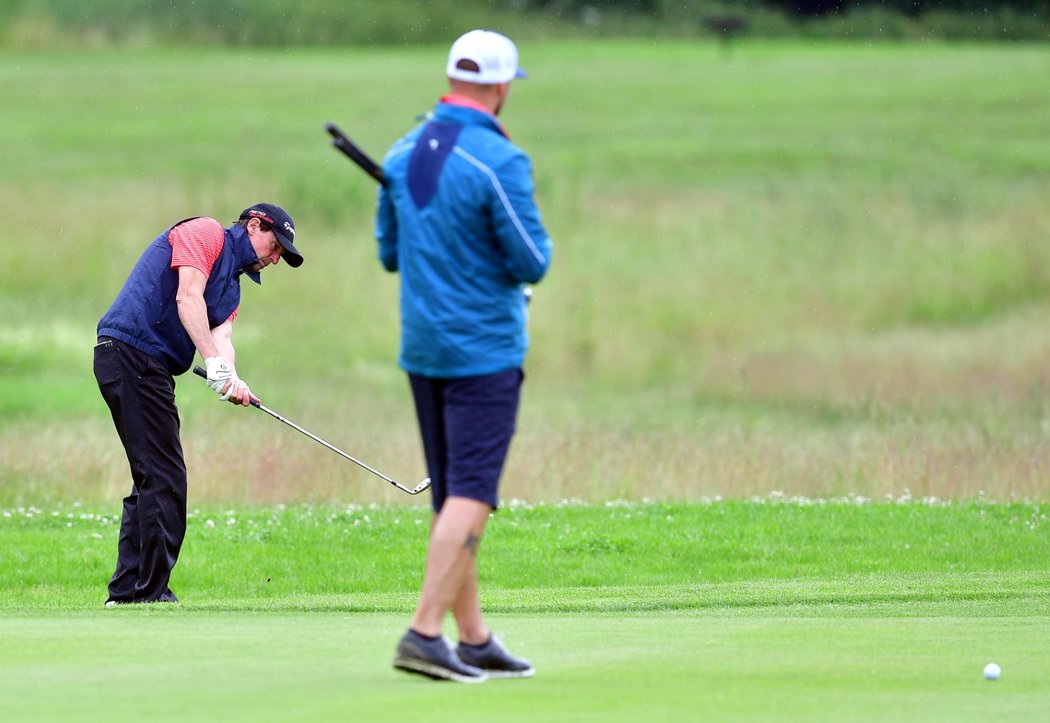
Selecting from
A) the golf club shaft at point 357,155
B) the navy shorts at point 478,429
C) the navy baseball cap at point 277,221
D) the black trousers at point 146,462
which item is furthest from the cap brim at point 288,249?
the navy shorts at point 478,429

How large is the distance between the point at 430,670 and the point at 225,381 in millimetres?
3684

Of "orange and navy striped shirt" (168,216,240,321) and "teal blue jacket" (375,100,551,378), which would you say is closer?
"teal blue jacket" (375,100,551,378)

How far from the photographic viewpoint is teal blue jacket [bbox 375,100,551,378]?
6.35 meters

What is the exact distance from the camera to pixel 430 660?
6.33 meters

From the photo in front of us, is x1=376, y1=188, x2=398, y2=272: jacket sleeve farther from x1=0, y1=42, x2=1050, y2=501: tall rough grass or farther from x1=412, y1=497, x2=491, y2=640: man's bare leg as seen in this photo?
x1=0, y1=42, x2=1050, y2=501: tall rough grass

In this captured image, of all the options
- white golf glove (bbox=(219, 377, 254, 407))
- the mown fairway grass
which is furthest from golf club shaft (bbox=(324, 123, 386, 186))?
white golf glove (bbox=(219, 377, 254, 407))

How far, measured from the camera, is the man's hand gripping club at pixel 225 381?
9.64 meters

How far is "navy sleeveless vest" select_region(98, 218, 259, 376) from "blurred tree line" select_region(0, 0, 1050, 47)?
52063 mm

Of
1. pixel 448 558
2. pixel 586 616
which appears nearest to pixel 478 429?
pixel 448 558

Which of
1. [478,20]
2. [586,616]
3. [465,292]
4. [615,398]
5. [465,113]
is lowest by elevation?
[615,398]

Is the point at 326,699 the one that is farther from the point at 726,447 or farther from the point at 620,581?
the point at 726,447

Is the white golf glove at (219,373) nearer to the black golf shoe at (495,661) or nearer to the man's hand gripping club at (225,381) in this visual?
the man's hand gripping club at (225,381)

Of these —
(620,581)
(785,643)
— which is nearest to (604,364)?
(620,581)

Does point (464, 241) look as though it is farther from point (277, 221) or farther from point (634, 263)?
point (634, 263)
